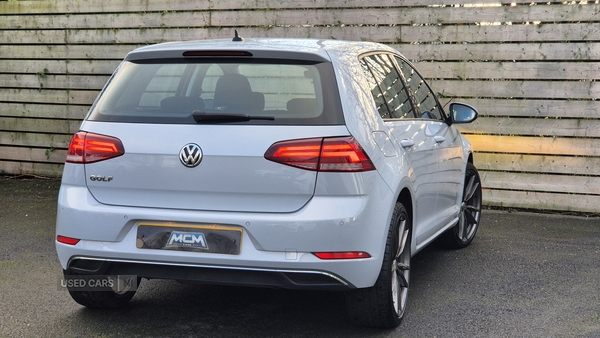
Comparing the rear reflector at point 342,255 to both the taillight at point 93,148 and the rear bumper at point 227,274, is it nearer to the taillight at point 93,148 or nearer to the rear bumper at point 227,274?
the rear bumper at point 227,274

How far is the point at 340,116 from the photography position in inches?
161

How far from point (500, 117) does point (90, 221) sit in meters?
5.24

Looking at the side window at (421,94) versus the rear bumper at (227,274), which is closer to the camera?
the rear bumper at (227,274)

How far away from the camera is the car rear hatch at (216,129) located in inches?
157

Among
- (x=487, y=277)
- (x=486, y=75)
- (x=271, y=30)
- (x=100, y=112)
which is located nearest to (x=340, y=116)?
(x=100, y=112)

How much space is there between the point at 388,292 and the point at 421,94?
1.97 meters

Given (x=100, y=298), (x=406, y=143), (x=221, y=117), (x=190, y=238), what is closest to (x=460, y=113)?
(x=406, y=143)

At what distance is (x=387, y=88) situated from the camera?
501 centimetres

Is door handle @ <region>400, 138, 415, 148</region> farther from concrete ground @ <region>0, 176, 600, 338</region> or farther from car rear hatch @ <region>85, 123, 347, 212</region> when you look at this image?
concrete ground @ <region>0, 176, 600, 338</region>

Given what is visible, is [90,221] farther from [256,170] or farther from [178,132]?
[256,170]

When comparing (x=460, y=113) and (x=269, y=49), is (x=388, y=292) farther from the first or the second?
(x=460, y=113)

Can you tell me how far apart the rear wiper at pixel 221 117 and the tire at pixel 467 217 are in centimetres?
292

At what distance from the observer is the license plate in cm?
399

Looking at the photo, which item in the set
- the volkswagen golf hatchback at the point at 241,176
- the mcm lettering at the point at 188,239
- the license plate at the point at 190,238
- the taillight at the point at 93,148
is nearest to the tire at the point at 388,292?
the volkswagen golf hatchback at the point at 241,176
